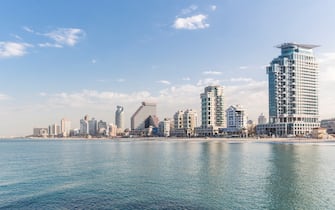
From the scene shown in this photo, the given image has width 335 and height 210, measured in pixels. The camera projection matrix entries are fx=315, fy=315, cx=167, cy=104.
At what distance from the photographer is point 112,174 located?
204ft

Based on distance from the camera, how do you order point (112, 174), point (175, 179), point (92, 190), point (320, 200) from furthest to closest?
point (112, 174) < point (175, 179) < point (92, 190) < point (320, 200)

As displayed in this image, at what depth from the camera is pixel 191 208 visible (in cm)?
3631

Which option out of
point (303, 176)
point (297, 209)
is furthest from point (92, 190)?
point (303, 176)

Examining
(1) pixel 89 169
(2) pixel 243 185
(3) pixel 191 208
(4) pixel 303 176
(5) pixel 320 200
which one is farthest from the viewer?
(1) pixel 89 169

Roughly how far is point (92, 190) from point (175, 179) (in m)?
15.0

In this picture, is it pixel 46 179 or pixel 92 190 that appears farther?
pixel 46 179

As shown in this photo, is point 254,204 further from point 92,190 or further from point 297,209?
point 92,190

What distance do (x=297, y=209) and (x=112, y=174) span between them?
36.5 m

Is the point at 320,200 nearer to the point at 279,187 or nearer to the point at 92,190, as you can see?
the point at 279,187

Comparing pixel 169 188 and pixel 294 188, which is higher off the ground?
pixel 169 188

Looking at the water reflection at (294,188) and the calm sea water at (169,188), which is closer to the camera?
the calm sea water at (169,188)

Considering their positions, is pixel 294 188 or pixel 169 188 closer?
pixel 169 188

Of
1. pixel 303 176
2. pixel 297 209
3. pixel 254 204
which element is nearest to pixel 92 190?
pixel 254 204

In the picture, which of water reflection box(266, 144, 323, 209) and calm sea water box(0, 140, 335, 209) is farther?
water reflection box(266, 144, 323, 209)
